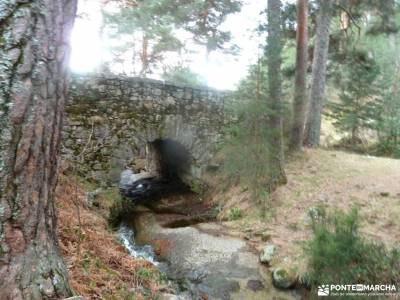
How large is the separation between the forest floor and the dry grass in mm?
2381

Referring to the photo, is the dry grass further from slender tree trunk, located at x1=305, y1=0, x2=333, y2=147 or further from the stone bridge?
slender tree trunk, located at x1=305, y1=0, x2=333, y2=147

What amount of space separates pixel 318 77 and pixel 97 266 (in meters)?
7.93

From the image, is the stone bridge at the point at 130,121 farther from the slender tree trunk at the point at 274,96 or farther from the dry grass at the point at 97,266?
the dry grass at the point at 97,266

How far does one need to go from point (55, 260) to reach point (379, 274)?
299cm

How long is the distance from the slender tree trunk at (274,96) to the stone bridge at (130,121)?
101 inches

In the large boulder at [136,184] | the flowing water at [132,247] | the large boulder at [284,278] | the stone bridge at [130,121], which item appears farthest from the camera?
the large boulder at [136,184]

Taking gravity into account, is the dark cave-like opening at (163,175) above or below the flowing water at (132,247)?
above

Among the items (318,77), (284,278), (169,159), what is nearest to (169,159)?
(169,159)

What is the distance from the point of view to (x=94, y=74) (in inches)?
289

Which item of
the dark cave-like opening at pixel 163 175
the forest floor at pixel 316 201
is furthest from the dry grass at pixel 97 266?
the dark cave-like opening at pixel 163 175

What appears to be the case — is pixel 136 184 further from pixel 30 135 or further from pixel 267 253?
pixel 30 135

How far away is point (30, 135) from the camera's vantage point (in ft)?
5.04

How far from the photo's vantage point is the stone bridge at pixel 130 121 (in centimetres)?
720

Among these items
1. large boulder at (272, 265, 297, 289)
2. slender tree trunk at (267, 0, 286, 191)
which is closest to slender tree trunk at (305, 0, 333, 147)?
slender tree trunk at (267, 0, 286, 191)
